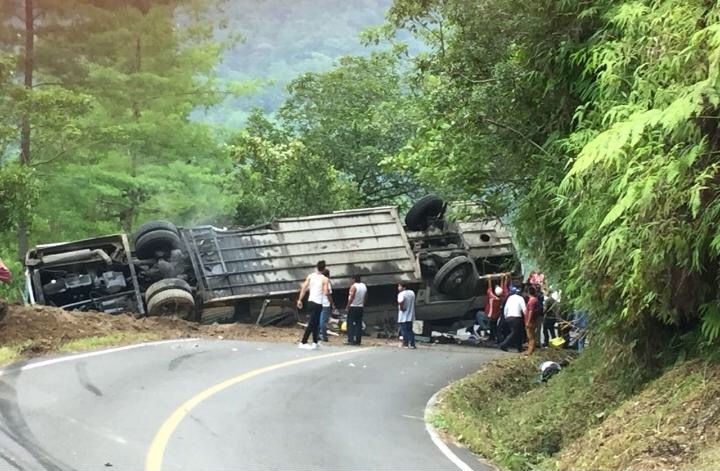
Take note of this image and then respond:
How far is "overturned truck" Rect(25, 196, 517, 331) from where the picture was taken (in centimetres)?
1800

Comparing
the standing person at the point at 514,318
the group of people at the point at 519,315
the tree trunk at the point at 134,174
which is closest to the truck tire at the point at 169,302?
the standing person at the point at 514,318

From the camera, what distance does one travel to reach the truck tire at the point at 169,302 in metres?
17.5

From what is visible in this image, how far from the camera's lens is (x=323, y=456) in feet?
25.7

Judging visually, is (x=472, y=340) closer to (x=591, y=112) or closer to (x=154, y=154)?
(x=591, y=112)

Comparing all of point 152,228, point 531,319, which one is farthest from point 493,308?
point 152,228

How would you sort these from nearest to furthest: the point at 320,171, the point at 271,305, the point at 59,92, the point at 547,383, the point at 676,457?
1. the point at 676,457
2. the point at 547,383
3. the point at 271,305
4. the point at 59,92
5. the point at 320,171

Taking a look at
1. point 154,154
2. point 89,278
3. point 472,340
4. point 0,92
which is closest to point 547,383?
point 472,340

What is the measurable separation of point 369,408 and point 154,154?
2045 cm

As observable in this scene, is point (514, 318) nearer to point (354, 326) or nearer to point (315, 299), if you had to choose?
point (354, 326)

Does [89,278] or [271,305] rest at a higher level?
[89,278]

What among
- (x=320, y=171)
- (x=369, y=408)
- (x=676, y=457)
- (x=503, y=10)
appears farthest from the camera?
(x=320, y=171)

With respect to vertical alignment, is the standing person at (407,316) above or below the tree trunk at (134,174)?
below

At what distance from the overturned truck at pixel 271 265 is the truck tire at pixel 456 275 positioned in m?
0.03

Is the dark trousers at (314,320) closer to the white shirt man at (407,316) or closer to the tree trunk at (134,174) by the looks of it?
the white shirt man at (407,316)
